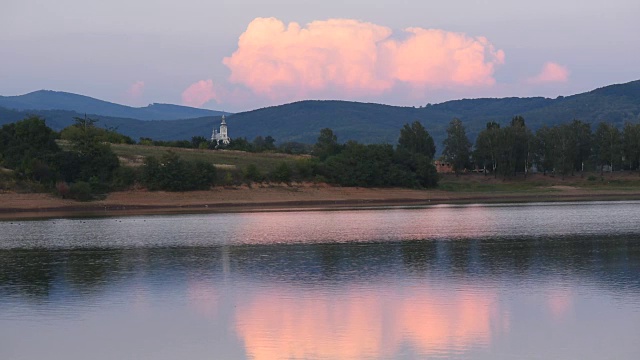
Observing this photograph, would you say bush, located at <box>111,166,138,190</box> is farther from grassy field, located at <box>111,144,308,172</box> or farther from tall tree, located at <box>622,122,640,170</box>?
tall tree, located at <box>622,122,640,170</box>

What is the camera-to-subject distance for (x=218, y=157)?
11744 cm

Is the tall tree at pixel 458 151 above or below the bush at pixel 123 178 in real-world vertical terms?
above

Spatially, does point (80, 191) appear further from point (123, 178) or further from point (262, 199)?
point (262, 199)

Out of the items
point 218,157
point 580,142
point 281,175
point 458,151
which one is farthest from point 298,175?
point 580,142

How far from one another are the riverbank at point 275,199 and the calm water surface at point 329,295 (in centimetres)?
3877

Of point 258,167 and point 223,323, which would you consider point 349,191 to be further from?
point 223,323

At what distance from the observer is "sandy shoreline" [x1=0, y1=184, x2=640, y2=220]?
88000 millimetres

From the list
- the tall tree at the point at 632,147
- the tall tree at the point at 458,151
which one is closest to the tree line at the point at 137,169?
the tall tree at the point at 458,151

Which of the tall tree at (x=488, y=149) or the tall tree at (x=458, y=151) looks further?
the tall tree at (x=458, y=151)

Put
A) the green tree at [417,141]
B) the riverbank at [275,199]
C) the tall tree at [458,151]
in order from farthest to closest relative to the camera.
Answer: the green tree at [417,141], the tall tree at [458,151], the riverbank at [275,199]

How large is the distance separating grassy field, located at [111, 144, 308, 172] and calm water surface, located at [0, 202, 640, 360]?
5604 centimetres

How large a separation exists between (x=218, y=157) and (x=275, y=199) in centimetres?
2174

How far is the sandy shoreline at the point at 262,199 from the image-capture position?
289 ft

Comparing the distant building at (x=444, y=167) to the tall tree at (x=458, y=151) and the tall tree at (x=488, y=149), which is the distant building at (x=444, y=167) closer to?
the tall tree at (x=458, y=151)
